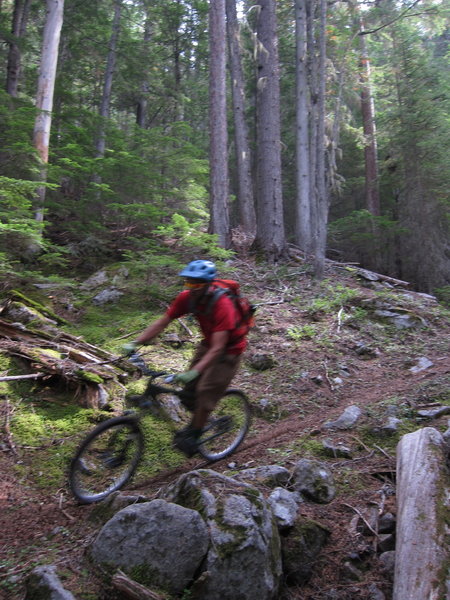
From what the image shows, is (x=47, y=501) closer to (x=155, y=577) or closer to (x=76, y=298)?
(x=155, y=577)

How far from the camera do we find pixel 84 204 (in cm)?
1135

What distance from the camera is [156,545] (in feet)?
8.87

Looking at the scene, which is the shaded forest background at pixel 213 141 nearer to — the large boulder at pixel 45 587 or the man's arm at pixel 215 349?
the man's arm at pixel 215 349

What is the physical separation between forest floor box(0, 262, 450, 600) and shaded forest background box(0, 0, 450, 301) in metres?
2.84

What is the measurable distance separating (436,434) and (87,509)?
3276mm

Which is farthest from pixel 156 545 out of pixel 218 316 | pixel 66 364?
pixel 66 364

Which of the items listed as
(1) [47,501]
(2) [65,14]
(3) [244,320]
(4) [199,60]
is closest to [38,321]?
(1) [47,501]

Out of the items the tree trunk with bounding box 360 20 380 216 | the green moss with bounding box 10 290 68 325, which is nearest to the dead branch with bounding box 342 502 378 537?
the green moss with bounding box 10 290 68 325

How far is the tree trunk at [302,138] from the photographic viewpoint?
16672mm

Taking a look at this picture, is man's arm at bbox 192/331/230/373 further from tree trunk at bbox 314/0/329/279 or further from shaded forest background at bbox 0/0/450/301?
tree trunk at bbox 314/0/329/279

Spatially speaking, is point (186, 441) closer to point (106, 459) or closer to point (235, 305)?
point (106, 459)

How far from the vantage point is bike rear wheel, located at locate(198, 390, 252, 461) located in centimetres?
479

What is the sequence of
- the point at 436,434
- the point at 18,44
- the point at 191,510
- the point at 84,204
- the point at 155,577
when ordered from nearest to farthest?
the point at 155,577 < the point at 191,510 < the point at 436,434 < the point at 84,204 < the point at 18,44

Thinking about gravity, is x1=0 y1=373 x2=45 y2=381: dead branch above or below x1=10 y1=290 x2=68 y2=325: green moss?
below
